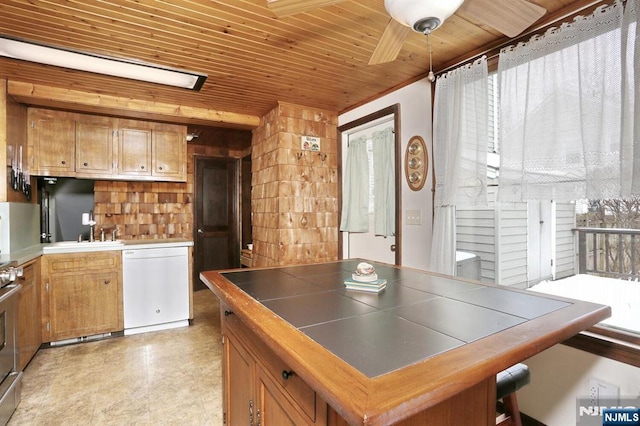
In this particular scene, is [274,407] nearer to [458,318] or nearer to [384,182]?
[458,318]

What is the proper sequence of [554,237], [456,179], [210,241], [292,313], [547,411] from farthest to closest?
[210,241] → [456,179] → [554,237] → [547,411] → [292,313]

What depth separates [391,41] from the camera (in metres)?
1.63

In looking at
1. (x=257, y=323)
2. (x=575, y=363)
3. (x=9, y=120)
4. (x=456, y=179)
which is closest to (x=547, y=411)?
(x=575, y=363)

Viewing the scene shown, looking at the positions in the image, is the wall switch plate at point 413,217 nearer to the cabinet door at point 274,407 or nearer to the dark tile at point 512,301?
the dark tile at point 512,301

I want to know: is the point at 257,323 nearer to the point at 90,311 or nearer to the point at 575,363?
the point at 575,363

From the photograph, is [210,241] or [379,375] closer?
[379,375]

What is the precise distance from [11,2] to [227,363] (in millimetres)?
2349

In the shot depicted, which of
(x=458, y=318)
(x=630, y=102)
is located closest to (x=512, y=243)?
(x=630, y=102)

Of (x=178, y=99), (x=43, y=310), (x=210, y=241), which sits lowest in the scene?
(x=43, y=310)

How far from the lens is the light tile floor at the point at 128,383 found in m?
2.08

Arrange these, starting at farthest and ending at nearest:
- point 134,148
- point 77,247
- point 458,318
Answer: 1. point 134,148
2. point 77,247
3. point 458,318

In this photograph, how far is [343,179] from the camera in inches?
150

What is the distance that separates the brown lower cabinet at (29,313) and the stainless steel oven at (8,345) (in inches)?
12.3

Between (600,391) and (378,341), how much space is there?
1.56 m
